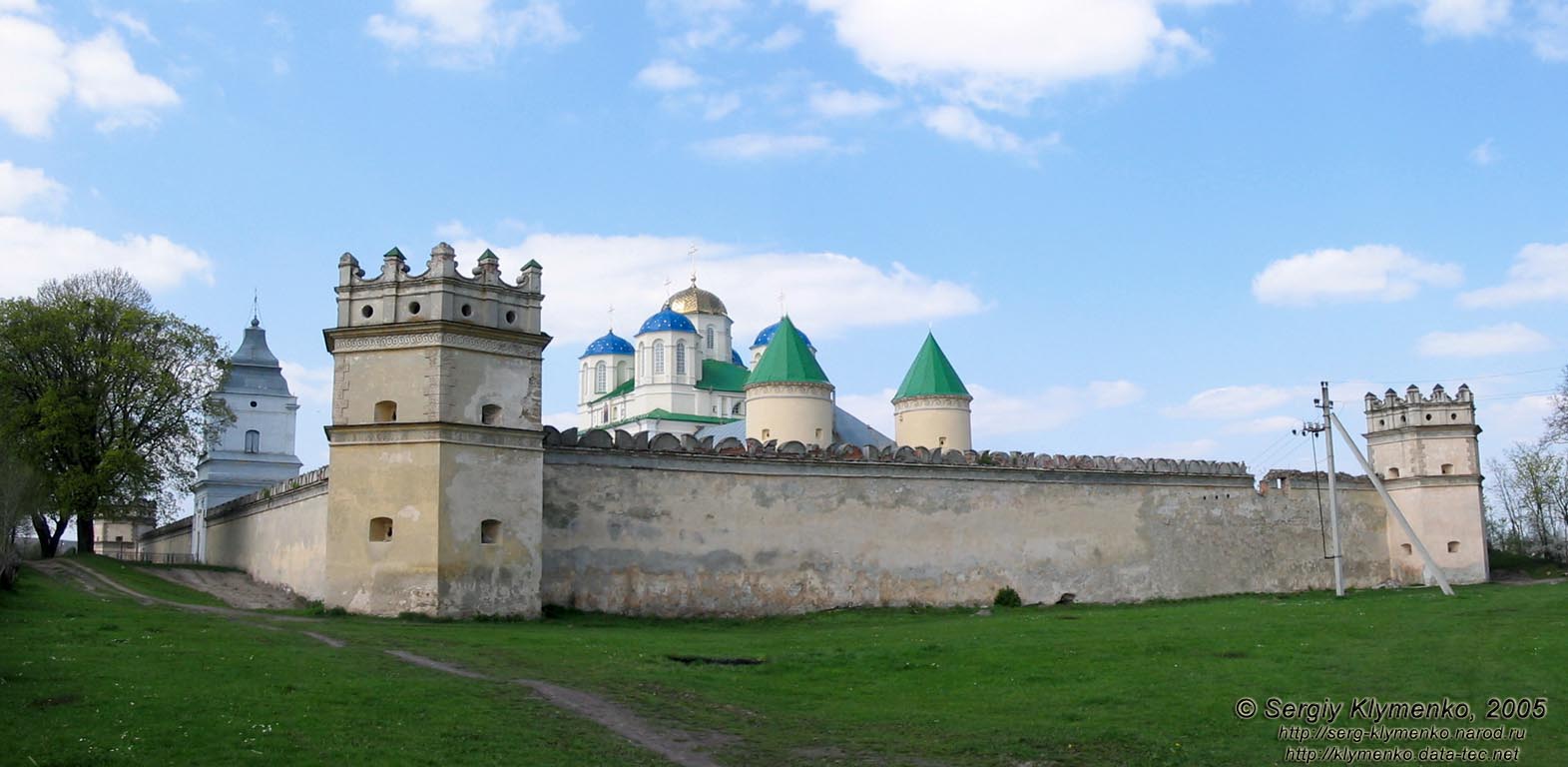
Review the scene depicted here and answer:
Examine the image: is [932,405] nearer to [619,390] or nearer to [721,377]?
[721,377]

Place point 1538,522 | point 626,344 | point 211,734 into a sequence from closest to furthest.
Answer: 1. point 211,734
2. point 1538,522
3. point 626,344

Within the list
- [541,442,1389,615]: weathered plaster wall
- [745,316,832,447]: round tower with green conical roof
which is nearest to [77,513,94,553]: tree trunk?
[541,442,1389,615]: weathered plaster wall

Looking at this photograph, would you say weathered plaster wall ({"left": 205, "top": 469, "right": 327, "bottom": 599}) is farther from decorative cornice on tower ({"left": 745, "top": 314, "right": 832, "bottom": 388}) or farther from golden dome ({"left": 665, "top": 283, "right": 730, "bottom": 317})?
golden dome ({"left": 665, "top": 283, "right": 730, "bottom": 317})

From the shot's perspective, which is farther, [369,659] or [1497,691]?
[369,659]

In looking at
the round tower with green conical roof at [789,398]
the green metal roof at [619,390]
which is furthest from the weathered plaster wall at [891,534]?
the green metal roof at [619,390]

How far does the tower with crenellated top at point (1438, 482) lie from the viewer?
1497 inches

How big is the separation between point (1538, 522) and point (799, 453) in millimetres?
48598

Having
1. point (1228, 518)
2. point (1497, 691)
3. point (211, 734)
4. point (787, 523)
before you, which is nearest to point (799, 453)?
point (787, 523)

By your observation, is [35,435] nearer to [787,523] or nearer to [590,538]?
[590,538]

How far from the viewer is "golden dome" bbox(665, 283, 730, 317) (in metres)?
79.0

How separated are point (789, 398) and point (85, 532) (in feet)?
71.0

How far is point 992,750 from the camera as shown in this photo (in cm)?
1235

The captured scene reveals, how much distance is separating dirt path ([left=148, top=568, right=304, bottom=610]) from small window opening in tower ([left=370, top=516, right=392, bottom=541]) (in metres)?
3.78

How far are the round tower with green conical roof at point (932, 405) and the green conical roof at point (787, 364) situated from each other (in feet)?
10.4
